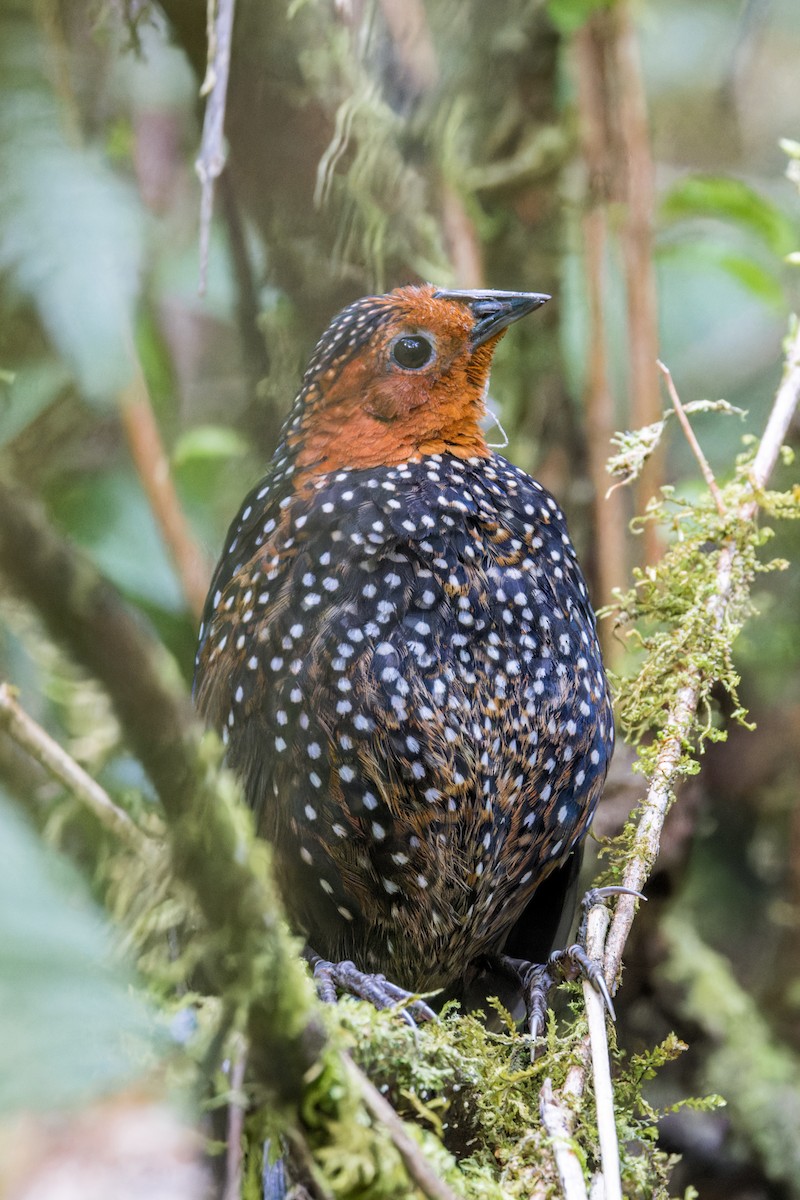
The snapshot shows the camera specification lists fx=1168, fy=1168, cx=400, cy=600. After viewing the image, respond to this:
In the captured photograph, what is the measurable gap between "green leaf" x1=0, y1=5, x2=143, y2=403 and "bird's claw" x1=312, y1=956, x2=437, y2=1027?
143 cm

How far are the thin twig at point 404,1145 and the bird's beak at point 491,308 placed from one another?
1.38 m

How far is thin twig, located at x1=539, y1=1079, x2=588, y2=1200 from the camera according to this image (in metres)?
1.37

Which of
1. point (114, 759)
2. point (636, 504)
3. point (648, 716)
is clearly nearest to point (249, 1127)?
point (114, 759)

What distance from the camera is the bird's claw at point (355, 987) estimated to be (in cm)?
171

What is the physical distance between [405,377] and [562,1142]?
127 cm

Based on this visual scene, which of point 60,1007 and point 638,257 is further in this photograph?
point 638,257

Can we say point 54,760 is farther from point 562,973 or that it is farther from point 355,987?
point 562,973

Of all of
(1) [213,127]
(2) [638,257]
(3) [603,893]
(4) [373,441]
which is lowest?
(3) [603,893]

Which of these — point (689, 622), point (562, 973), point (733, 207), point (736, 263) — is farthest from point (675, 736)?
point (733, 207)

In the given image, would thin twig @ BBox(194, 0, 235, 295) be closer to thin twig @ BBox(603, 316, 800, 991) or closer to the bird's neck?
the bird's neck

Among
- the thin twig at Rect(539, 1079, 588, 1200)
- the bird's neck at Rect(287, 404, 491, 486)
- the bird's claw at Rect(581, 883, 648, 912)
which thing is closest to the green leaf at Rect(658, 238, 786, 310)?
the bird's neck at Rect(287, 404, 491, 486)

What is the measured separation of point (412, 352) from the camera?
82.8 inches

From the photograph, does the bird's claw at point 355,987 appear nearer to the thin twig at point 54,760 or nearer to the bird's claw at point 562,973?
the bird's claw at point 562,973

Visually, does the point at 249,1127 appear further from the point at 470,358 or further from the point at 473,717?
the point at 470,358
